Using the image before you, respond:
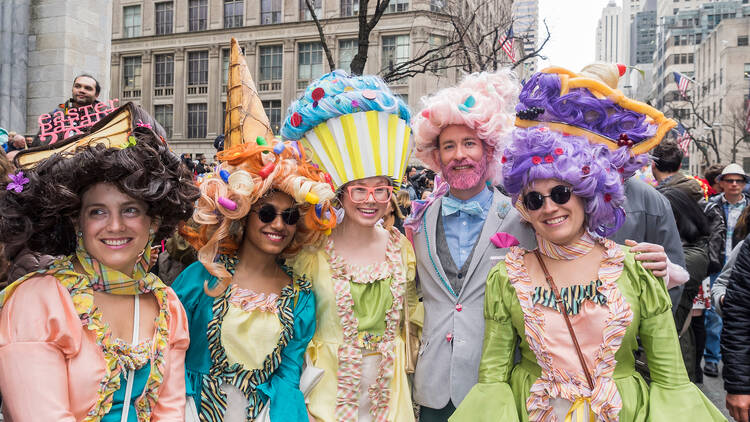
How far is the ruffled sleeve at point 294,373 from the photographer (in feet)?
7.82

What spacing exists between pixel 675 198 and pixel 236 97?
3.25 m

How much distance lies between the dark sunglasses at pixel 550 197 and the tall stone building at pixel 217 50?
2791cm

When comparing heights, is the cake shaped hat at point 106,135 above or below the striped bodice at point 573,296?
above

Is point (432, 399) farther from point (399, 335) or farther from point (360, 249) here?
point (360, 249)

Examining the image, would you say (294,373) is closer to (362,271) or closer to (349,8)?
(362,271)

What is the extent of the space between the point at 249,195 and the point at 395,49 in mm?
28973

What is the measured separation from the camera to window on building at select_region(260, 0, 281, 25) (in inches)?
1316

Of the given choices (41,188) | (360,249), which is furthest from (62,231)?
(360,249)

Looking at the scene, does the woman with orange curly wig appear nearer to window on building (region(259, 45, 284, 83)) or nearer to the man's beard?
the man's beard

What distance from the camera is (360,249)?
→ 9.45ft

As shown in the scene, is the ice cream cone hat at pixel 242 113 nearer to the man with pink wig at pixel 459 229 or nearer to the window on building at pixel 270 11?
the man with pink wig at pixel 459 229

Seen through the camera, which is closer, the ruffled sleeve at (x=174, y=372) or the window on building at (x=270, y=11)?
the ruffled sleeve at (x=174, y=372)

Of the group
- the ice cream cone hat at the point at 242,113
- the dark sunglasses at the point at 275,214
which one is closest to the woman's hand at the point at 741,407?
the dark sunglasses at the point at 275,214

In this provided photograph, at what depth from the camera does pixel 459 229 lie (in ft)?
9.81
